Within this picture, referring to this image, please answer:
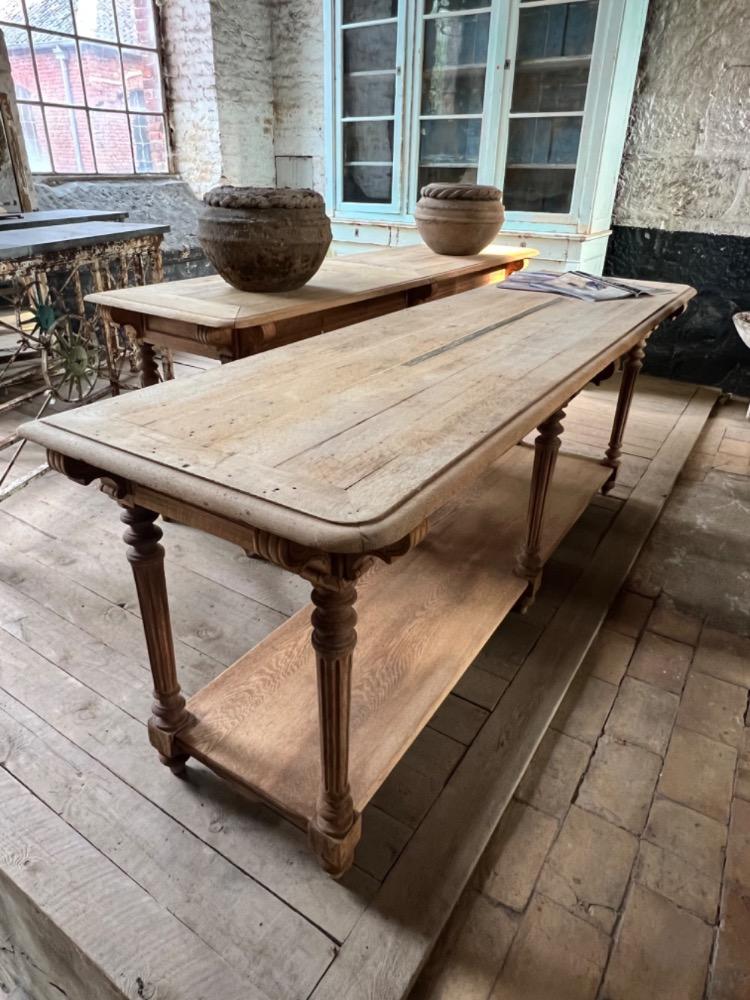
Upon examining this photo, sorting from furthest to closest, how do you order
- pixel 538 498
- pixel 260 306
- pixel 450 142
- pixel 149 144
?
pixel 149 144
pixel 450 142
pixel 260 306
pixel 538 498

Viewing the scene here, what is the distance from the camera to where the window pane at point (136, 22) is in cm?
429

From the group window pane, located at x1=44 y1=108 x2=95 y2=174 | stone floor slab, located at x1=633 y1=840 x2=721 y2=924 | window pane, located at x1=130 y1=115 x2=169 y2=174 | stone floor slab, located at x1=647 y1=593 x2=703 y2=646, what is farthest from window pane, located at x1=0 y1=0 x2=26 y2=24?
stone floor slab, located at x1=633 y1=840 x2=721 y2=924

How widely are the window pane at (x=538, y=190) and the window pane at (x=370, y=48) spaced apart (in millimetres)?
1022

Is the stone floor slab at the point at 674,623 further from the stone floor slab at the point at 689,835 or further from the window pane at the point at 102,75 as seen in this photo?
the window pane at the point at 102,75

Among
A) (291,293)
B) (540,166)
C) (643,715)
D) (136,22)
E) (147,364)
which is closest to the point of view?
(643,715)

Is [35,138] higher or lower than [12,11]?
lower

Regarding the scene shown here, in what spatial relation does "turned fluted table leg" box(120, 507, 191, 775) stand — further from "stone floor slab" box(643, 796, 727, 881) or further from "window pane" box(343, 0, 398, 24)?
"window pane" box(343, 0, 398, 24)

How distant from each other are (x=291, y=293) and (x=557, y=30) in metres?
2.45

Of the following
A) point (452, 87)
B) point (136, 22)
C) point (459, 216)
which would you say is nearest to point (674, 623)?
point (459, 216)

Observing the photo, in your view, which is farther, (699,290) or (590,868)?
(699,290)

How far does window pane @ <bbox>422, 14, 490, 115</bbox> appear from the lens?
11.7ft

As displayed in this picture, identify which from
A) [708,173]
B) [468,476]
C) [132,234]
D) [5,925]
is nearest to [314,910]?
[5,925]

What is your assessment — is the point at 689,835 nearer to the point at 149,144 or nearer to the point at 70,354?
the point at 70,354

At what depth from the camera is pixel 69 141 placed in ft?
13.7
